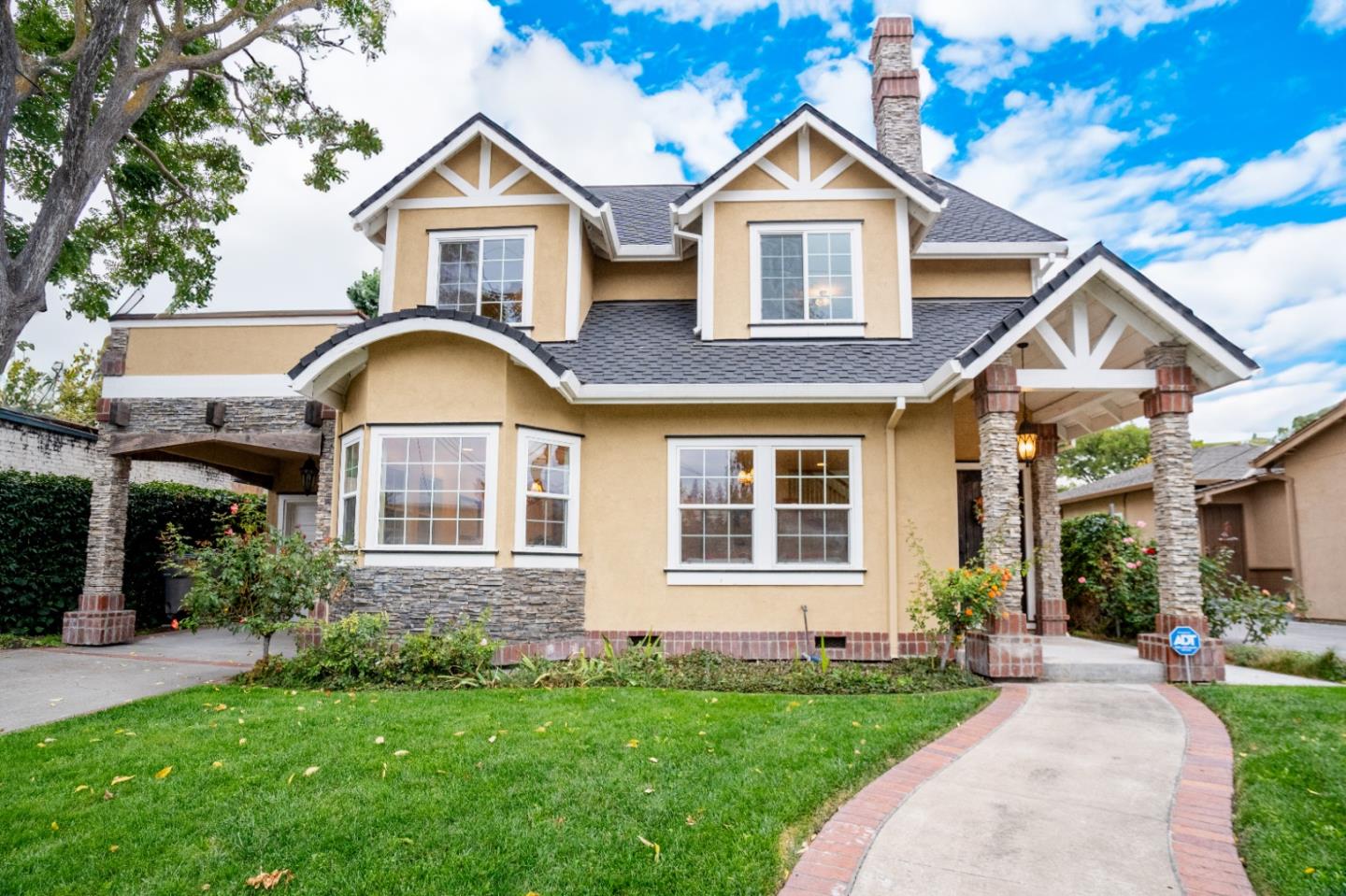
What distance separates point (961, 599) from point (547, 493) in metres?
4.88

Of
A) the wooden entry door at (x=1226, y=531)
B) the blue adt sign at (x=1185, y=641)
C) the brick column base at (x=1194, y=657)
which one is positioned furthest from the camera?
the wooden entry door at (x=1226, y=531)

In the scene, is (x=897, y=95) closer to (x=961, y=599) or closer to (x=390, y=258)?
(x=390, y=258)

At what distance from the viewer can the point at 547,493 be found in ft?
29.5

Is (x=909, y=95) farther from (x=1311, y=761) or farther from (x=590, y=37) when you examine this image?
(x=1311, y=761)

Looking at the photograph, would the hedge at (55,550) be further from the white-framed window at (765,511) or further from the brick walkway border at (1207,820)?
the brick walkway border at (1207,820)

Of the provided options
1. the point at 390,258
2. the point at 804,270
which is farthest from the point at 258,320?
the point at 804,270

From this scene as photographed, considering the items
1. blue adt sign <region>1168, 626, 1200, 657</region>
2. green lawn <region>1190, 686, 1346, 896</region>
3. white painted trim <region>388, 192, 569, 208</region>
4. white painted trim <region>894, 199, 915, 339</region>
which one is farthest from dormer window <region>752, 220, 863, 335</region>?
green lawn <region>1190, 686, 1346, 896</region>

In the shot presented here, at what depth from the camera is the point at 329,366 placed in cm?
883

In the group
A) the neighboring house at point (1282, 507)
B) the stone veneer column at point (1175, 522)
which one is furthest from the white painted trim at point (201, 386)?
the neighboring house at point (1282, 507)

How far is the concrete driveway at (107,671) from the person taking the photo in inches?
264

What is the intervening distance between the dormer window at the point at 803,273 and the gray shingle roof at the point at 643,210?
158cm

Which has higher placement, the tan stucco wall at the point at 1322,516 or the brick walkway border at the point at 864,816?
the tan stucco wall at the point at 1322,516

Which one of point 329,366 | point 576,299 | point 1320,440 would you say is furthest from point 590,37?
point 1320,440

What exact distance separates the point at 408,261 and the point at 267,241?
52.2 feet
